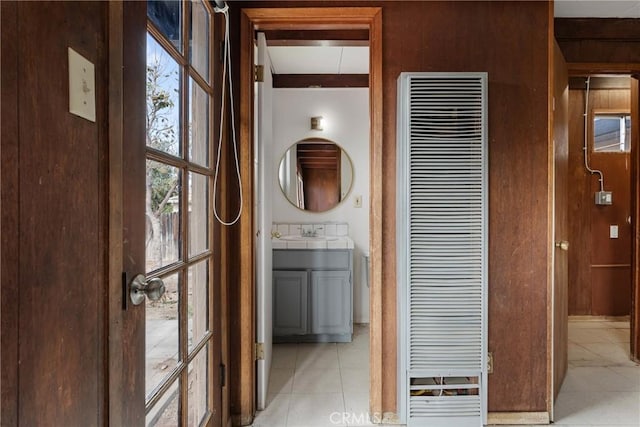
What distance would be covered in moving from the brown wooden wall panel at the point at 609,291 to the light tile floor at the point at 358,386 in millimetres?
473

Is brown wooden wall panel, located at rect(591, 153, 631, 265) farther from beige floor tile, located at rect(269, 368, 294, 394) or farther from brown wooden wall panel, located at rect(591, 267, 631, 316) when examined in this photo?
beige floor tile, located at rect(269, 368, 294, 394)

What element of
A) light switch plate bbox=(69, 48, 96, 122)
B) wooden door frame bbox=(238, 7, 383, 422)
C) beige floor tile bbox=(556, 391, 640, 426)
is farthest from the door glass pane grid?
beige floor tile bbox=(556, 391, 640, 426)

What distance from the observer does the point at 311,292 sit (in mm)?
2877

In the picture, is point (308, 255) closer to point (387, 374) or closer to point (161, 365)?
point (387, 374)

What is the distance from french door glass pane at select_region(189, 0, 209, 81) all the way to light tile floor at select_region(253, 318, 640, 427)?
1846mm

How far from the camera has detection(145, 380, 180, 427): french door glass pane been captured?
3.35 feet

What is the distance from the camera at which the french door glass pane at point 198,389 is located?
1.32m

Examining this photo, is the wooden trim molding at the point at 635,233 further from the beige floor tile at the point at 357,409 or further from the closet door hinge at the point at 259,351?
the closet door hinge at the point at 259,351

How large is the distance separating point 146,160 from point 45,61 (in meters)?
0.40

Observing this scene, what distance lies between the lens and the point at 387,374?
1.85 metres

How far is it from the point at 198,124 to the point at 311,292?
1851 millimetres

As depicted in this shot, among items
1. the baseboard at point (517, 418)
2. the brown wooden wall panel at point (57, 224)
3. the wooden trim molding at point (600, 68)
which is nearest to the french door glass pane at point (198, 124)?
the brown wooden wall panel at point (57, 224)

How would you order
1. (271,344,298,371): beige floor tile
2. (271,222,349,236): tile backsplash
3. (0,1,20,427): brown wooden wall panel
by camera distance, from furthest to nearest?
(271,222,349,236): tile backsplash, (271,344,298,371): beige floor tile, (0,1,20,427): brown wooden wall panel

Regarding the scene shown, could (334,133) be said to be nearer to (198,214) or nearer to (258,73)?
(258,73)
